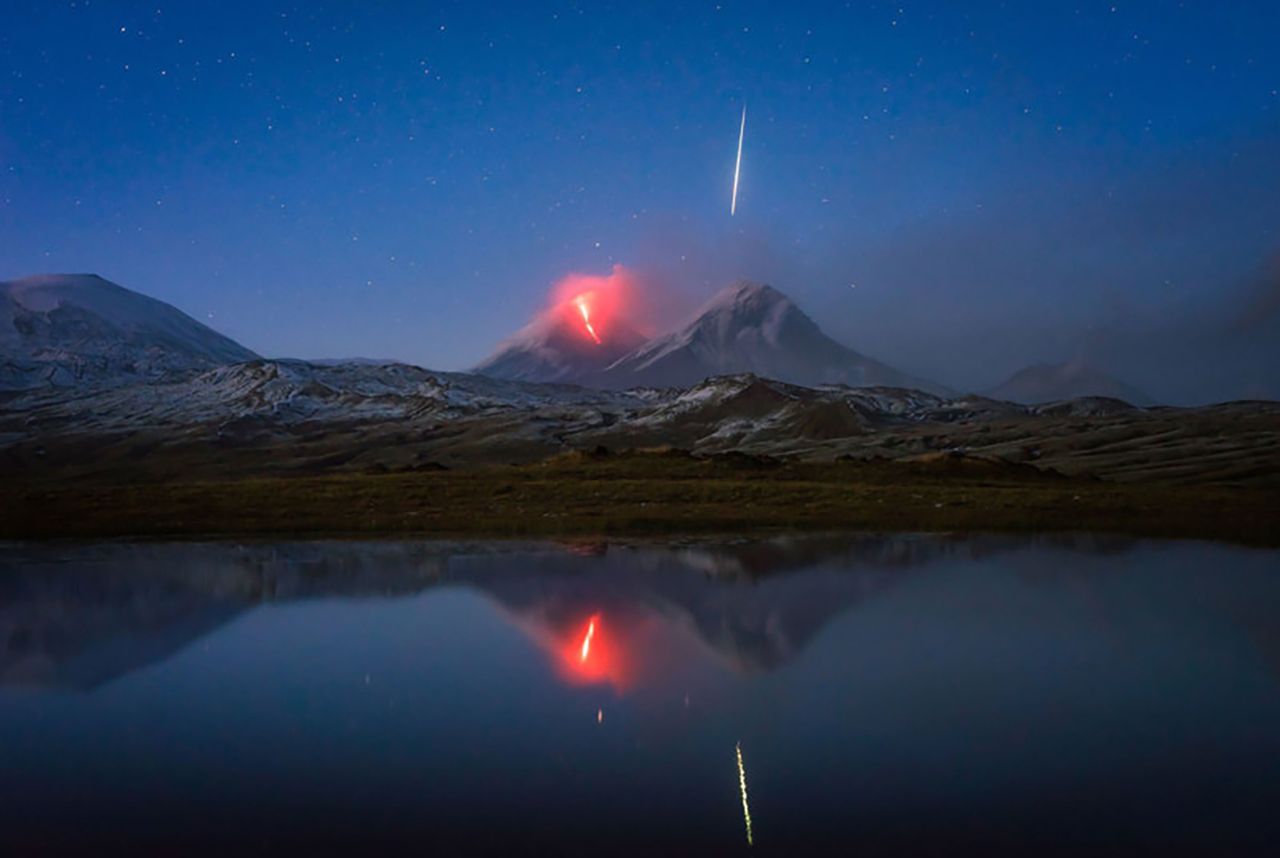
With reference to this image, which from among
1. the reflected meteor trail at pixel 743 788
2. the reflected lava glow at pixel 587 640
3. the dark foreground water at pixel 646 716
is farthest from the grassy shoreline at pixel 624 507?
the reflected meteor trail at pixel 743 788

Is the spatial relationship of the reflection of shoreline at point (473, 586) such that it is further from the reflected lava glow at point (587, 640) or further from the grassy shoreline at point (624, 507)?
the grassy shoreline at point (624, 507)

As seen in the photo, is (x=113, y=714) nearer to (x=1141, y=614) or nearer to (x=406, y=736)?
(x=406, y=736)

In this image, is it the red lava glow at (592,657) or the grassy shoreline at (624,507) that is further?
the grassy shoreline at (624,507)

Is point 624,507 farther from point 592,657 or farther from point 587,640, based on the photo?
point 592,657

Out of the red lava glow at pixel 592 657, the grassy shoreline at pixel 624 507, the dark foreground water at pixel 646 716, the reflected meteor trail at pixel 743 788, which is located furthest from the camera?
the grassy shoreline at pixel 624 507

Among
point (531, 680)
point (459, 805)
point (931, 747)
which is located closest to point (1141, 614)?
point (931, 747)

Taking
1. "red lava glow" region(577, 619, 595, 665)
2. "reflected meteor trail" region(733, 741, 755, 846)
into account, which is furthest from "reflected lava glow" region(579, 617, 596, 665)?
"reflected meteor trail" region(733, 741, 755, 846)

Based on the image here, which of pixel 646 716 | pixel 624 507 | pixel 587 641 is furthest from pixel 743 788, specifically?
pixel 624 507
